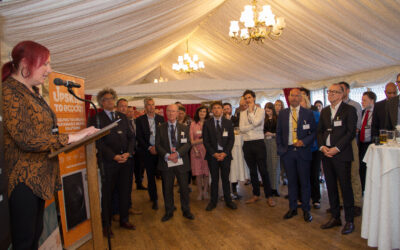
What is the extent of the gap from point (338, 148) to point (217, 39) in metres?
5.05

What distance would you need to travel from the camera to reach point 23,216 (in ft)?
4.18

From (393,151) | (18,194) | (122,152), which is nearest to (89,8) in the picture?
(122,152)

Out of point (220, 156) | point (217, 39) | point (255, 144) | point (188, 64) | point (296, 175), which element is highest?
point (217, 39)

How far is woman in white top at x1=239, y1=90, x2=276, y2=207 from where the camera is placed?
3.83 m

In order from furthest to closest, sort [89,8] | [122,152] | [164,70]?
[164,70] → [122,152] → [89,8]

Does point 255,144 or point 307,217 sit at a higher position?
point 255,144

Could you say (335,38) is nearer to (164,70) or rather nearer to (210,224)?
(210,224)

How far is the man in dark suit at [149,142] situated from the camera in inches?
155

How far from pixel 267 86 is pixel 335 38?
2.23 m

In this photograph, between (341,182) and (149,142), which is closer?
(341,182)

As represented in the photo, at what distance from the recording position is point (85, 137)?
1.36 metres

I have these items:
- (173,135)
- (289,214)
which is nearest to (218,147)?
(173,135)

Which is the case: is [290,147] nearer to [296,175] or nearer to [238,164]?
[296,175]

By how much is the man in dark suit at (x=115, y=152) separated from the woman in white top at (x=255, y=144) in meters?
1.71
